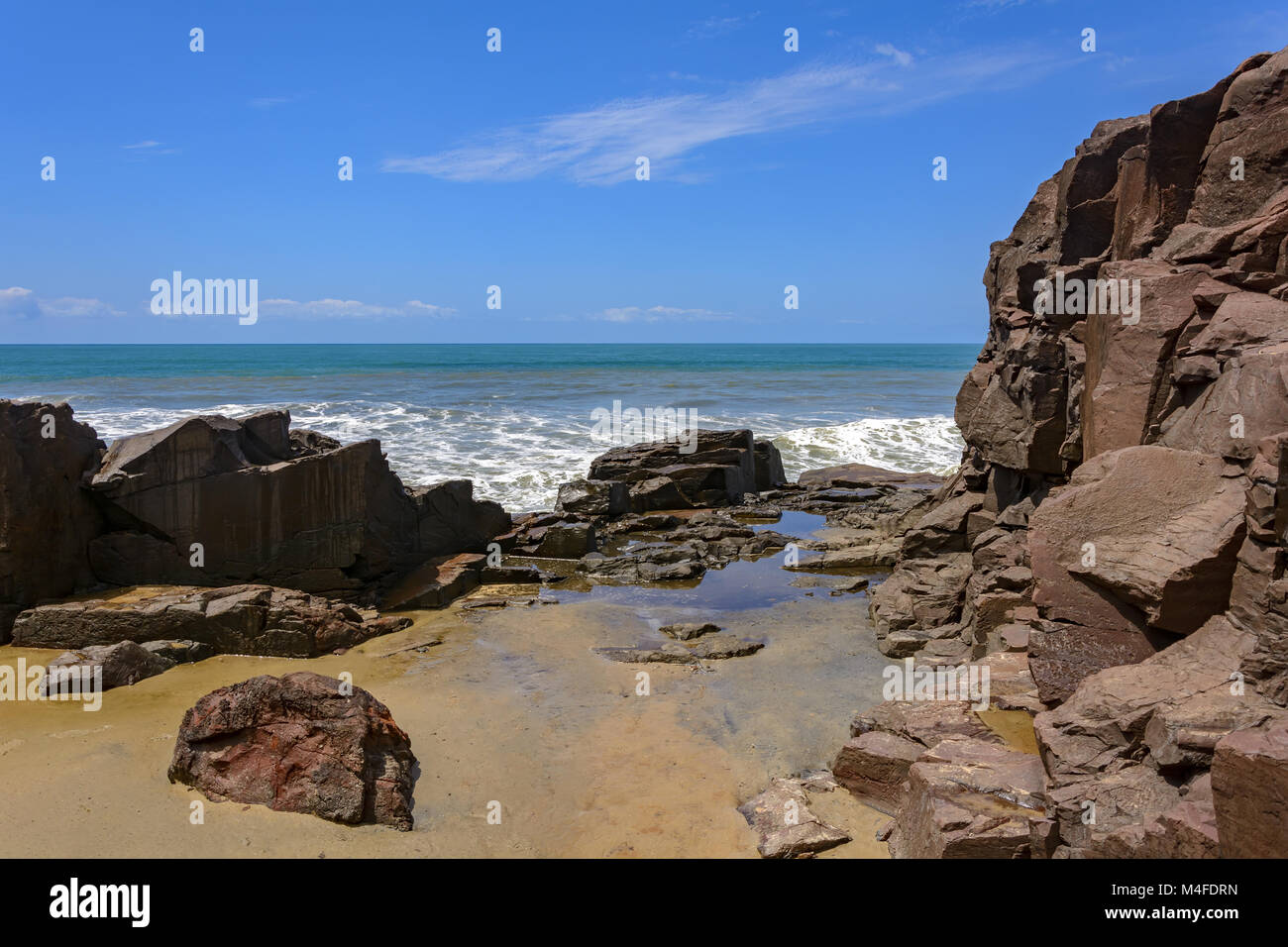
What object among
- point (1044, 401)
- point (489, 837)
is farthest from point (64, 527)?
point (1044, 401)

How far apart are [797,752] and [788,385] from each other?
1951 inches

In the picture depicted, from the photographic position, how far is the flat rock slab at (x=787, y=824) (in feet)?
19.8

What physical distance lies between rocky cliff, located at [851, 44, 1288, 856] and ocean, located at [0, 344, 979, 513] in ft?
38.8

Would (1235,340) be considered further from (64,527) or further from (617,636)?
(64,527)

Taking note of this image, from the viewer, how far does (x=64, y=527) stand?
35.7 feet

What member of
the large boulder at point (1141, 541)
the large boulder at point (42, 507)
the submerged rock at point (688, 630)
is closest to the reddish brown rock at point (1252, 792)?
the large boulder at point (1141, 541)

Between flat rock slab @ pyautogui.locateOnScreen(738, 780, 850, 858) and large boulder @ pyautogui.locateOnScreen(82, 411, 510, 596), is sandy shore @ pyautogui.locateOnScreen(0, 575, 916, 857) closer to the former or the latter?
flat rock slab @ pyautogui.locateOnScreen(738, 780, 850, 858)

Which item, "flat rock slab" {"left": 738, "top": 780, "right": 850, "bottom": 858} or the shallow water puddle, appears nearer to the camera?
"flat rock slab" {"left": 738, "top": 780, "right": 850, "bottom": 858}

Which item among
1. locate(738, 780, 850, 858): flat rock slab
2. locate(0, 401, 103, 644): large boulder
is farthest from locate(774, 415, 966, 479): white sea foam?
locate(738, 780, 850, 858): flat rock slab

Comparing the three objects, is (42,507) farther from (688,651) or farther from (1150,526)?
(1150,526)

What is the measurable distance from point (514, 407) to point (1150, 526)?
1347 inches

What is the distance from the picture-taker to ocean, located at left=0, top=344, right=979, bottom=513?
84.3 feet
